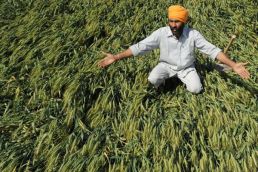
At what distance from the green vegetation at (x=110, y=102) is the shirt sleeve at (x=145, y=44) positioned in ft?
1.08

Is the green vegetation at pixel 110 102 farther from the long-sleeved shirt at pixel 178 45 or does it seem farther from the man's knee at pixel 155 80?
the long-sleeved shirt at pixel 178 45

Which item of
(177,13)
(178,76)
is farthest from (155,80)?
(177,13)

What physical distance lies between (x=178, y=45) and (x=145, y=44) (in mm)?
358

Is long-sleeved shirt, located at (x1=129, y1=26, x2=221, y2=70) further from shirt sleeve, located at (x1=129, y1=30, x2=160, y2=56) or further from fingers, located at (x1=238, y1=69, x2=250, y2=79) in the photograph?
fingers, located at (x1=238, y1=69, x2=250, y2=79)

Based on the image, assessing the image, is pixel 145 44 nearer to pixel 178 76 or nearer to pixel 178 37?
pixel 178 37

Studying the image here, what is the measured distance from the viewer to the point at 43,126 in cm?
378

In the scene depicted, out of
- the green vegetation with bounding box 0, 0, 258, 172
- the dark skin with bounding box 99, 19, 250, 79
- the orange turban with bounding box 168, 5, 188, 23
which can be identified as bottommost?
the green vegetation with bounding box 0, 0, 258, 172

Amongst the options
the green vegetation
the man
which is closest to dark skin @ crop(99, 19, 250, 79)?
the man

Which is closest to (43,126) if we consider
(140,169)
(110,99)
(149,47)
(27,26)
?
(110,99)

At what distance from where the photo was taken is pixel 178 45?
4.12m

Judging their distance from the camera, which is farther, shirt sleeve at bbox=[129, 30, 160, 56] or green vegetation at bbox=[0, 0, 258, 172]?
shirt sleeve at bbox=[129, 30, 160, 56]

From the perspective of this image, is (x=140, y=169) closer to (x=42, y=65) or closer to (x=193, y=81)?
(x=193, y=81)

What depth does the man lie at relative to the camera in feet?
13.4

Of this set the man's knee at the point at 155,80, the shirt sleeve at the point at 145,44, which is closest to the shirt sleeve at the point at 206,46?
the shirt sleeve at the point at 145,44
